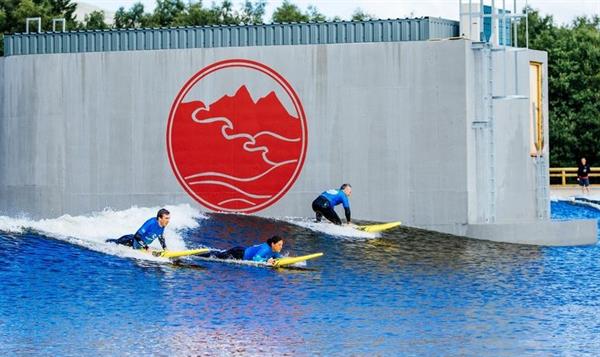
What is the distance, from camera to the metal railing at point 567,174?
63.7m

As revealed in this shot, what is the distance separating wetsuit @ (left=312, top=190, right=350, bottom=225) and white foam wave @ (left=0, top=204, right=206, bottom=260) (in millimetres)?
3251

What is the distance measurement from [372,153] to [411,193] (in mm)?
1533

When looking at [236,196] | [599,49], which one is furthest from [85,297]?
[599,49]

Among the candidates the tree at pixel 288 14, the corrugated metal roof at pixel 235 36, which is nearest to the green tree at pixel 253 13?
the tree at pixel 288 14

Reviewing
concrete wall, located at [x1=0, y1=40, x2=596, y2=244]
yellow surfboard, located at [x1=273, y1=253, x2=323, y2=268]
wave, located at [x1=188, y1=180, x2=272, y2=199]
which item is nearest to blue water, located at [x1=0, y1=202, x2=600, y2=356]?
yellow surfboard, located at [x1=273, y1=253, x2=323, y2=268]

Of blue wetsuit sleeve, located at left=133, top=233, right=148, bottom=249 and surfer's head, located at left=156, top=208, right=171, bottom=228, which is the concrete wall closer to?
blue wetsuit sleeve, located at left=133, top=233, right=148, bottom=249

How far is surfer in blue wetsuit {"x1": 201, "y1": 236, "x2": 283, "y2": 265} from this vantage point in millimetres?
29484

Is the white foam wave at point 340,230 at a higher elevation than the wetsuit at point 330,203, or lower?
lower

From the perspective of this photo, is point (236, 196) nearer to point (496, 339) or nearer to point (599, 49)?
point (496, 339)

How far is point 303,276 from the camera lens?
29188 millimetres

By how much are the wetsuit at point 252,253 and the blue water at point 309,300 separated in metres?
0.39

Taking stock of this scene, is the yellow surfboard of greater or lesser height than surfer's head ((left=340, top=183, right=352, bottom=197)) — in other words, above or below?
below

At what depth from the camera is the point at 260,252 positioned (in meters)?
30.0

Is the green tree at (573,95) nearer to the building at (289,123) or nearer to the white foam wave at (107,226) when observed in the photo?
the building at (289,123)
